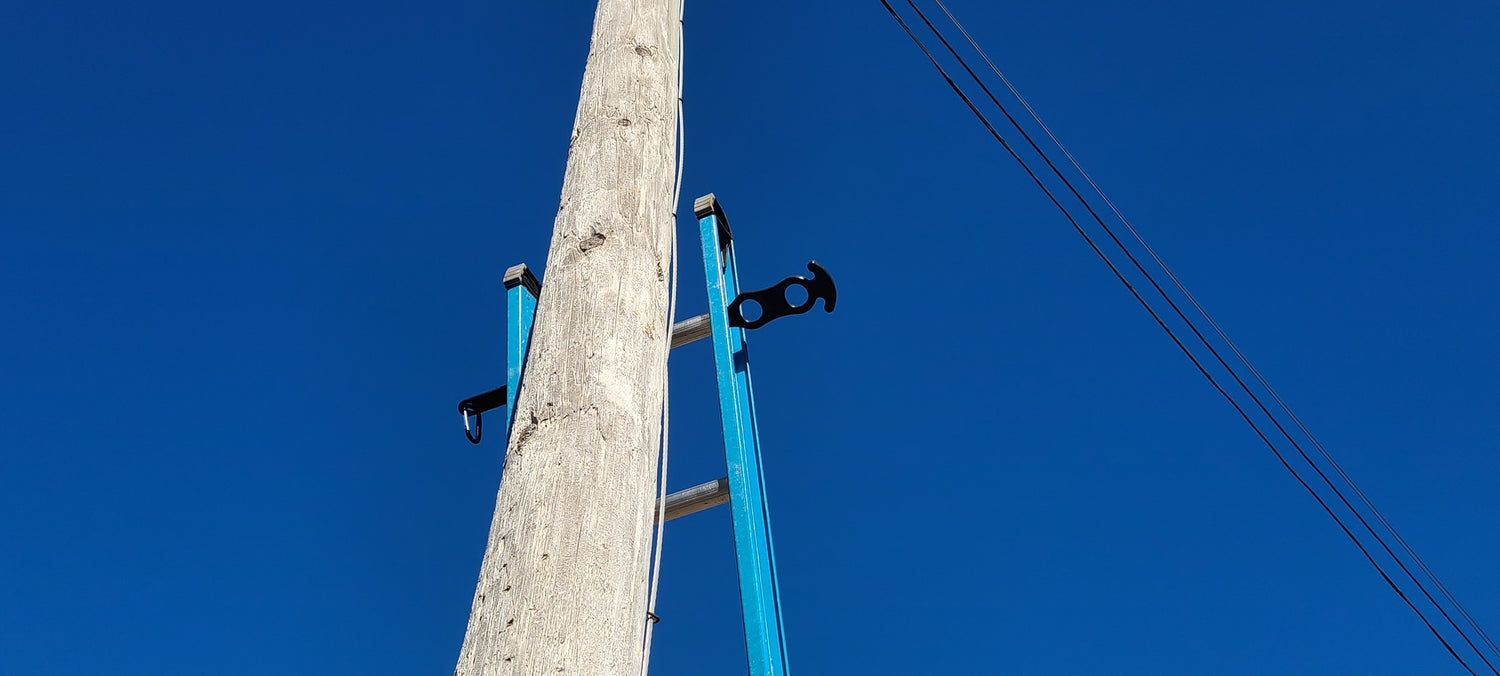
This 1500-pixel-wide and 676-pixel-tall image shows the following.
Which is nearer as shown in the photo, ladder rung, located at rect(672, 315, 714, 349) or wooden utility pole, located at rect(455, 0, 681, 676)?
wooden utility pole, located at rect(455, 0, 681, 676)

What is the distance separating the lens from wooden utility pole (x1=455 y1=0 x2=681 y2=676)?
5.03 ft

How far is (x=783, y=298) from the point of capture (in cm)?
248

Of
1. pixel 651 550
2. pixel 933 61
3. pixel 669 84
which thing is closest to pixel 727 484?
pixel 651 550

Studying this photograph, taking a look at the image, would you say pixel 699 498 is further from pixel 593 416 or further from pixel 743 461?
pixel 593 416

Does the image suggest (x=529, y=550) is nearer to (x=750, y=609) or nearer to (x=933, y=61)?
(x=750, y=609)

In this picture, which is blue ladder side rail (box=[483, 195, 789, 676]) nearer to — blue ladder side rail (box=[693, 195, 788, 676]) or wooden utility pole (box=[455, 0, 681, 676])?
blue ladder side rail (box=[693, 195, 788, 676])

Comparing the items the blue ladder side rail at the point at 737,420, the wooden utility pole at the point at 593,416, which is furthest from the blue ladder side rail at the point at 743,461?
the wooden utility pole at the point at 593,416

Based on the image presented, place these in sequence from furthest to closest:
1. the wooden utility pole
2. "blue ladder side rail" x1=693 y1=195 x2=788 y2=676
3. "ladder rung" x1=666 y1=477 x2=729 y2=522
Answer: "ladder rung" x1=666 y1=477 x2=729 y2=522 → "blue ladder side rail" x1=693 y1=195 x2=788 y2=676 → the wooden utility pole

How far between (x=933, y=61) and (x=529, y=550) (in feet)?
12.4

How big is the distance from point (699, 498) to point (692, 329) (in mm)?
428

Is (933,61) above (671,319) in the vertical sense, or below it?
above

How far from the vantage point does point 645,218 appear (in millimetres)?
2148

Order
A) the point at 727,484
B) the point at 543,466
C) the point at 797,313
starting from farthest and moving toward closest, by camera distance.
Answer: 1. the point at 797,313
2. the point at 727,484
3. the point at 543,466

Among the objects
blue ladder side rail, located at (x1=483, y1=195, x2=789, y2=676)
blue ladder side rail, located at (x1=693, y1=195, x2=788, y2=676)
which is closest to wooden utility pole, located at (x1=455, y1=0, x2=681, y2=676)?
blue ladder side rail, located at (x1=483, y1=195, x2=789, y2=676)
